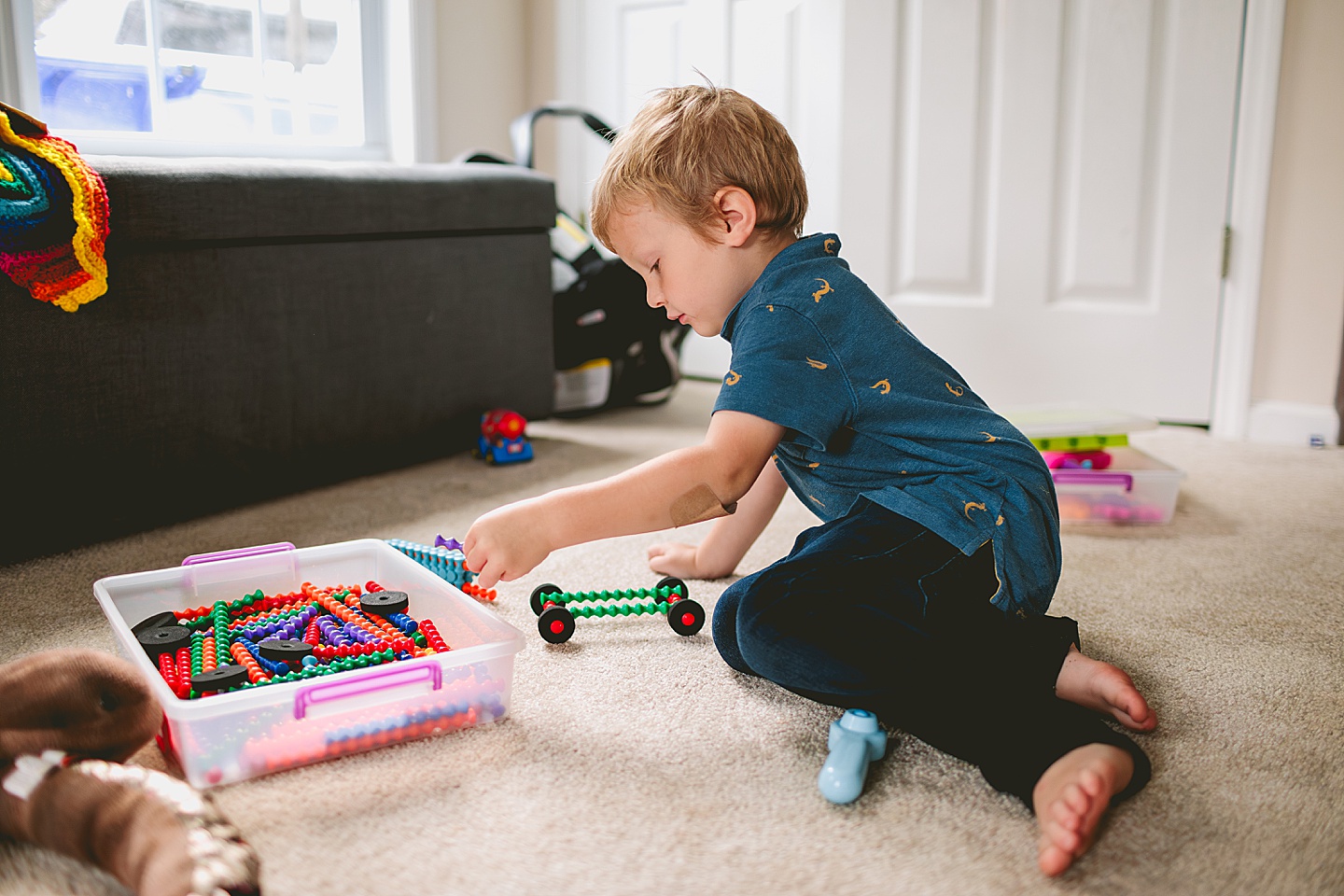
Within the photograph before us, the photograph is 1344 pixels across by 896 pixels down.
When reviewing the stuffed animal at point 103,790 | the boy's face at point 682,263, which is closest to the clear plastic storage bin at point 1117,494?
the boy's face at point 682,263

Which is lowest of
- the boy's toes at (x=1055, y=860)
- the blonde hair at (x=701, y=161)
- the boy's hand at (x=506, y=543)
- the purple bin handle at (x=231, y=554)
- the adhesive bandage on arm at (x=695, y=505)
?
the boy's toes at (x=1055, y=860)

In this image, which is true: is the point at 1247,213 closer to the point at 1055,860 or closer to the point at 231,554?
the point at 1055,860

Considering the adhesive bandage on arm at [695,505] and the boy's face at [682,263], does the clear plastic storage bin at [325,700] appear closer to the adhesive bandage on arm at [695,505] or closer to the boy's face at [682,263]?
the adhesive bandage on arm at [695,505]

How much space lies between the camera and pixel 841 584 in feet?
2.72

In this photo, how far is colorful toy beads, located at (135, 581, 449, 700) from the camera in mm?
832

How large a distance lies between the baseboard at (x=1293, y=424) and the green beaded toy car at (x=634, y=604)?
138 centimetres

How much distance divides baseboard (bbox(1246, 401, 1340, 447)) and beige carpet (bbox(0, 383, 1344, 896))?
78 cm

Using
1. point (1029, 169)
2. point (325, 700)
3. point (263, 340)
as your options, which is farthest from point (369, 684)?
point (1029, 169)

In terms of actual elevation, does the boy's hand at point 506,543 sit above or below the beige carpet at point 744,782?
above

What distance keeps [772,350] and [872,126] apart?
1.51m

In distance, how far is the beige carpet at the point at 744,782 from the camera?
645 millimetres

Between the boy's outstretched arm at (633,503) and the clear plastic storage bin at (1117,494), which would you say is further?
the clear plastic storage bin at (1117,494)

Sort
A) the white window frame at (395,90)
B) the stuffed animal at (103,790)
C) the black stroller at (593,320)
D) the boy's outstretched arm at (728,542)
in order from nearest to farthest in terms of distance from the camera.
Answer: the stuffed animal at (103,790), the boy's outstretched arm at (728,542), the black stroller at (593,320), the white window frame at (395,90)

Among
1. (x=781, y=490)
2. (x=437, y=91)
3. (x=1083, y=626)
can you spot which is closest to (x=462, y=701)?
(x=781, y=490)
